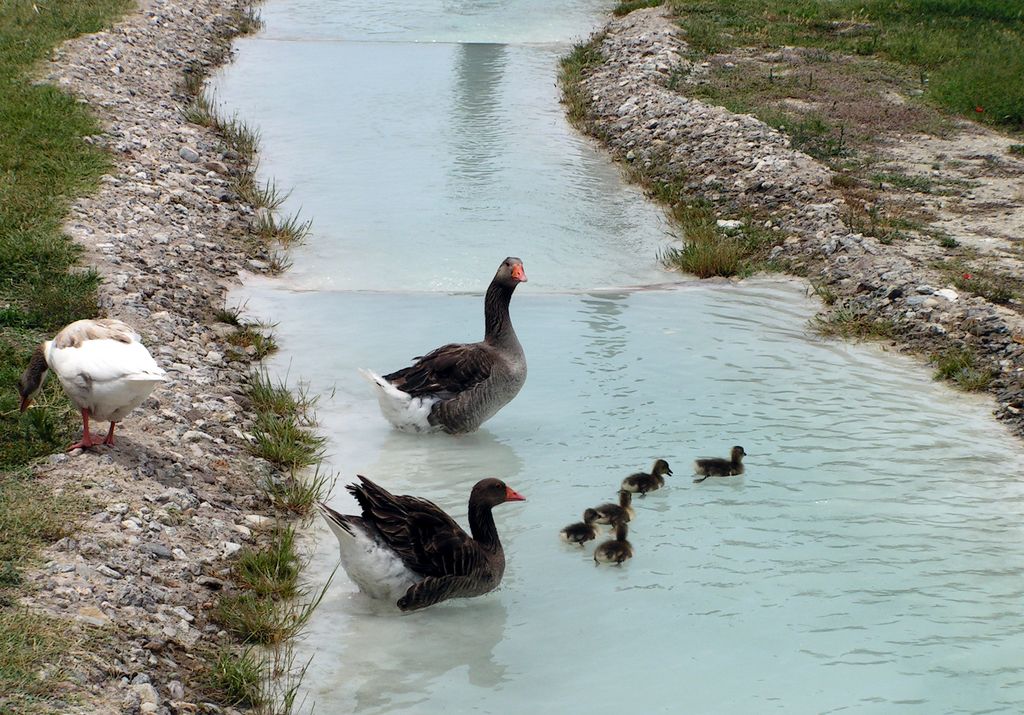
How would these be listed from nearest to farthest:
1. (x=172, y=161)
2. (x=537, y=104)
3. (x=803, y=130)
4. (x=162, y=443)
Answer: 1. (x=162, y=443)
2. (x=172, y=161)
3. (x=803, y=130)
4. (x=537, y=104)

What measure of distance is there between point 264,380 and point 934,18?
18091mm

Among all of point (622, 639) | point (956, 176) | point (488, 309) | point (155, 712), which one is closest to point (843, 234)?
point (956, 176)

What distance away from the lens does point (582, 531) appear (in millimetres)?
7215

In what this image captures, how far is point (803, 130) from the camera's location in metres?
16.2

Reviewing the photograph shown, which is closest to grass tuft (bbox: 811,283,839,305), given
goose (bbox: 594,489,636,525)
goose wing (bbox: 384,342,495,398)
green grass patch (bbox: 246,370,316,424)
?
goose wing (bbox: 384,342,495,398)

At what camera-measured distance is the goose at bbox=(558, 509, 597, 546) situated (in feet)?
23.7

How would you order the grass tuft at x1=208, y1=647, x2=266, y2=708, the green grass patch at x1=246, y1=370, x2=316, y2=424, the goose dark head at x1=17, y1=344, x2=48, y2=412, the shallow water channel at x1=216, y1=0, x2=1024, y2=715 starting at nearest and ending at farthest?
1. the grass tuft at x1=208, y1=647, x2=266, y2=708
2. the shallow water channel at x1=216, y1=0, x2=1024, y2=715
3. the goose dark head at x1=17, y1=344, x2=48, y2=412
4. the green grass patch at x1=246, y1=370, x2=316, y2=424

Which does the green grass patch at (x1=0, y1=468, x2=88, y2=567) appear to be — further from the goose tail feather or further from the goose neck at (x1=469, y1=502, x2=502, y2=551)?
the goose tail feather

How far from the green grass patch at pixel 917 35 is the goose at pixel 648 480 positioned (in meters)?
12.0

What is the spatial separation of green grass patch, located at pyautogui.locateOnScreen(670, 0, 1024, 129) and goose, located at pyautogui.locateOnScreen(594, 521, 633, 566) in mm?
12862

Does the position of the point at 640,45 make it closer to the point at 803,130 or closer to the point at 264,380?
the point at 803,130

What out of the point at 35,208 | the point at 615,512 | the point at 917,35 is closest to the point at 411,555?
Result: the point at 615,512

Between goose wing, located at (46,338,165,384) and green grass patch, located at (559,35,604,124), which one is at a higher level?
green grass patch, located at (559,35,604,124)

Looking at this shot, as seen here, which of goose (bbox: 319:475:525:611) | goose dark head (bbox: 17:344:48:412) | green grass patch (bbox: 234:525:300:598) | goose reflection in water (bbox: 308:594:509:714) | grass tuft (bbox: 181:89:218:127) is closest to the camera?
goose reflection in water (bbox: 308:594:509:714)
